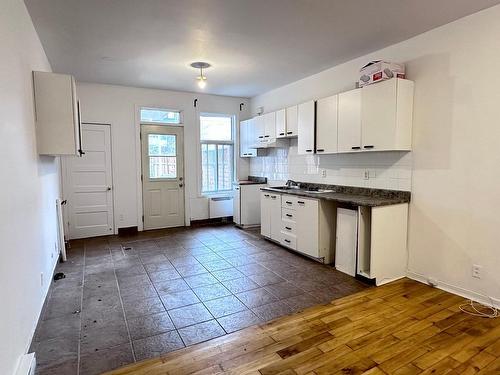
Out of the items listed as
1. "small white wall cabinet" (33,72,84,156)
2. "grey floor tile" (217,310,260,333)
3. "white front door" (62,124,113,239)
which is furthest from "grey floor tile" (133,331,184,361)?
"white front door" (62,124,113,239)


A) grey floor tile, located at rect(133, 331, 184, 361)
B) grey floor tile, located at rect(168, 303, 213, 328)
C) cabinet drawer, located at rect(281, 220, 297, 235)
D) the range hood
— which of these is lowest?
grey floor tile, located at rect(133, 331, 184, 361)

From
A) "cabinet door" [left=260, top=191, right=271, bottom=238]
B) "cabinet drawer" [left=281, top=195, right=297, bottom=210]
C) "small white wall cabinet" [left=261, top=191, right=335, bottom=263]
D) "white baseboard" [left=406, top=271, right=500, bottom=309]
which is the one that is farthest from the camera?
"cabinet door" [left=260, top=191, right=271, bottom=238]

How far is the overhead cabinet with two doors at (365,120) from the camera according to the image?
3.31m

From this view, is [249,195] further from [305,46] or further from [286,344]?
[286,344]

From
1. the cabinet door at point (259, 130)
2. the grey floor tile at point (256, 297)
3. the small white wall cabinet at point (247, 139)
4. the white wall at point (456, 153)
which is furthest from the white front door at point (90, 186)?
the white wall at point (456, 153)

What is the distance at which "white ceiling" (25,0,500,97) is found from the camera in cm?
270

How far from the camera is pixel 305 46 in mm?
3670

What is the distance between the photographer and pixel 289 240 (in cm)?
450

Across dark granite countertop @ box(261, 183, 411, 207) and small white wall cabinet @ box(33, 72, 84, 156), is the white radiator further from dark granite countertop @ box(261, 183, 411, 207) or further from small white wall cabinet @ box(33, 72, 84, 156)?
small white wall cabinet @ box(33, 72, 84, 156)

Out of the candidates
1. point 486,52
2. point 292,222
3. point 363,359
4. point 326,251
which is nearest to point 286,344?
point 363,359

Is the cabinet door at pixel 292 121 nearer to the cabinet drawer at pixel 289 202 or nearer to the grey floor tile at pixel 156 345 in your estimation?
the cabinet drawer at pixel 289 202

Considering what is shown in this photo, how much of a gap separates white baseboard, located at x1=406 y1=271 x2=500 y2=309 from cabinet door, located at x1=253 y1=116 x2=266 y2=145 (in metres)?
3.37

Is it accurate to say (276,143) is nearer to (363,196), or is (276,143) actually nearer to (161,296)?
(363,196)

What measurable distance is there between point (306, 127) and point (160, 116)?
3.03m
